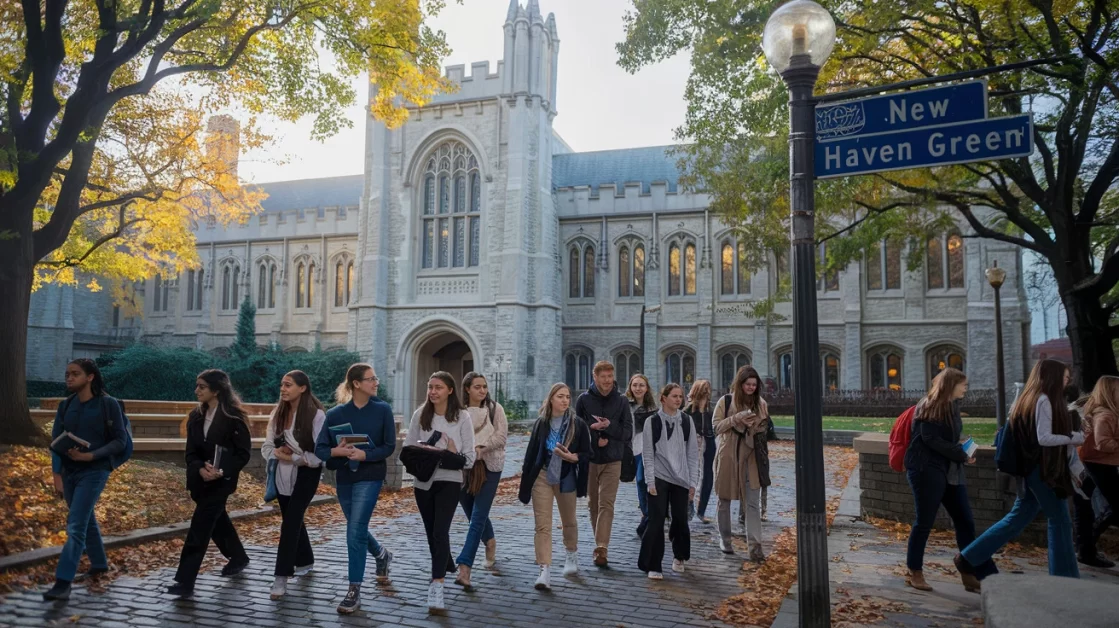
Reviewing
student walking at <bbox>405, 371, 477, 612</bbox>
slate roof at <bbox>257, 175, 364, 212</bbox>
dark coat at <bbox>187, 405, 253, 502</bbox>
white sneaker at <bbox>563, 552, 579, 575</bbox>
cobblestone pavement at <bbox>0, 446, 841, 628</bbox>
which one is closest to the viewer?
cobblestone pavement at <bbox>0, 446, 841, 628</bbox>

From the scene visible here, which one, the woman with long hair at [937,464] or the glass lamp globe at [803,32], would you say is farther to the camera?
the woman with long hair at [937,464]

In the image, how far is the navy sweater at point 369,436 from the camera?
5449 millimetres

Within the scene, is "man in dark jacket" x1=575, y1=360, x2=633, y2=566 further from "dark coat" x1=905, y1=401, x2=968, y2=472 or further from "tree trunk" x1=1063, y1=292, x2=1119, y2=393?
"tree trunk" x1=1063, y1=292, x2=1119, y2=393

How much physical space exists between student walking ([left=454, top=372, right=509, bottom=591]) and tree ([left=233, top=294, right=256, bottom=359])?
25521 millimetres

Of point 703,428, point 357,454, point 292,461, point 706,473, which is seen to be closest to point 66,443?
point 292,461

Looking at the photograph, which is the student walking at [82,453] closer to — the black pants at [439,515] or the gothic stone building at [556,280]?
the black pants at [439,515]

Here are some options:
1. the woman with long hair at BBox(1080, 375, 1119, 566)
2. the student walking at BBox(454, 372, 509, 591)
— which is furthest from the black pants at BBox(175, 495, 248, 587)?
the woman with long hair at BBox(1080, 375, 1119, 566)

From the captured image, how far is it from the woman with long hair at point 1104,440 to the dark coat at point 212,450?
20.8ft

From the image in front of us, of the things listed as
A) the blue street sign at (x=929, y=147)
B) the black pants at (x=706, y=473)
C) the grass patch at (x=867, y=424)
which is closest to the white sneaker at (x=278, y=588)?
the blue street sign at (x=929, y=147)

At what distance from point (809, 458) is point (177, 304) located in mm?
36929

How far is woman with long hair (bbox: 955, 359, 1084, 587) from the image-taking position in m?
5.29

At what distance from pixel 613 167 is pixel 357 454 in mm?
29622

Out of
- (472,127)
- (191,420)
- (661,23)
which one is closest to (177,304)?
(472,127)

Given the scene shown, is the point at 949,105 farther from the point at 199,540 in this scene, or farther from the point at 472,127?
the point at 472,127
